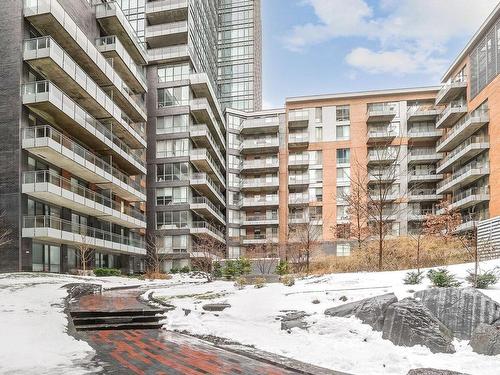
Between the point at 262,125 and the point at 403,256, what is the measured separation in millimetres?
50165

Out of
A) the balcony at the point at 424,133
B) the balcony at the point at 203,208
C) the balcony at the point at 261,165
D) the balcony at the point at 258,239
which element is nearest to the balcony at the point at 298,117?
the balcony at the point at 261,165

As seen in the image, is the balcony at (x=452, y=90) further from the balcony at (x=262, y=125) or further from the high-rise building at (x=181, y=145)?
the balcony at (x=262, y=125)

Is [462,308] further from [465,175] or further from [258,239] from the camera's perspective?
[258,239]

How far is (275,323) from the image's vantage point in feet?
33.3

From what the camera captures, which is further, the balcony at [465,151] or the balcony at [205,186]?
the balcony at [205,186]

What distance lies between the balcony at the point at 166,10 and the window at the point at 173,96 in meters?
9.91

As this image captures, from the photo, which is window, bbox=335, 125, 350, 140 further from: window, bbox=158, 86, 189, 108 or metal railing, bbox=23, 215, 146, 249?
metal railing, bbox=23, 215, 146, 249

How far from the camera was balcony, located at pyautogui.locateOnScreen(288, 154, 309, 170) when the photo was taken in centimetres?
6562

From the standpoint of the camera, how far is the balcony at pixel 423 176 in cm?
6094

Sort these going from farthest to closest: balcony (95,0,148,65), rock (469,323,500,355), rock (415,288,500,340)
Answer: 1. balcony (95,0,148,65)
2. rock (415,288,500,340)
3. rock (469,323,500,355)

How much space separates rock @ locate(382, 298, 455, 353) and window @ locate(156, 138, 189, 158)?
48.1m

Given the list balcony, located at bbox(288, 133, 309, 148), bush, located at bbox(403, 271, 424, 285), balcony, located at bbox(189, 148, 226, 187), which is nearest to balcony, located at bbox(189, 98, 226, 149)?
balcony, located at bbox(189, 148, 226, 187)

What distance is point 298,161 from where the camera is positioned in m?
65.7

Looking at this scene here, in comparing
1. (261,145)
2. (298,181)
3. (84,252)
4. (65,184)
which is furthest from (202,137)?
(65,184)
